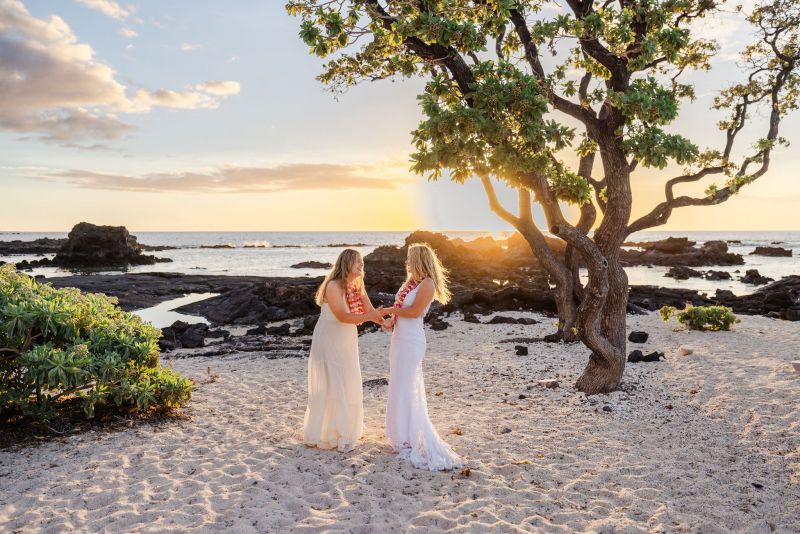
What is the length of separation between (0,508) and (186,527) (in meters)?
2.06

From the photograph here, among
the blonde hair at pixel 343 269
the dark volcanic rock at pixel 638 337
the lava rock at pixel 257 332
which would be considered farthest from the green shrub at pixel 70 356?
the dark volcanic rock at pixel 638 337

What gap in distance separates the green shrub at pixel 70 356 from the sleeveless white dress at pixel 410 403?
3869 mm

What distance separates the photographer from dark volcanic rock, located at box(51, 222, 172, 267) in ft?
191

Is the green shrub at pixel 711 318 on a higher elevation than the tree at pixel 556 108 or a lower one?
lower

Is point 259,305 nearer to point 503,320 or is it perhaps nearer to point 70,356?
point 503,320

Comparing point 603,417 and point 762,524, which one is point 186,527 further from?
point 603,417

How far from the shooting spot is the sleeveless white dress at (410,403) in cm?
665

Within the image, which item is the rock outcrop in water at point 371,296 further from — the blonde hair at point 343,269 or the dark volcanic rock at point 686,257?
the dark volcanic rock at point 686,257

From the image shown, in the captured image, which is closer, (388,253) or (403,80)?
(403,80)

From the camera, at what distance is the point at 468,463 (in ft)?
22.0

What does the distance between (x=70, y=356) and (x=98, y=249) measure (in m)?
59.7

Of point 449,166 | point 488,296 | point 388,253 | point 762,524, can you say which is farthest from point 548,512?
point 388,253

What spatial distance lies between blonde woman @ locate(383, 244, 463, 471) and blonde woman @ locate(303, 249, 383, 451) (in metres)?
0.48

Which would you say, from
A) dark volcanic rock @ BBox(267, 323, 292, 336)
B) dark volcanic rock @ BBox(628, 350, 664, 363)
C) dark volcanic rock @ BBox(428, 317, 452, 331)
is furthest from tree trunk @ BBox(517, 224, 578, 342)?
dark volcanic rock @ BBox(267, 323, 292, 336)
